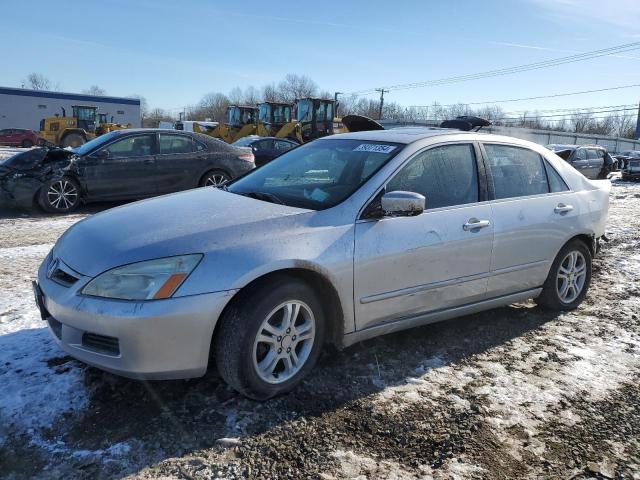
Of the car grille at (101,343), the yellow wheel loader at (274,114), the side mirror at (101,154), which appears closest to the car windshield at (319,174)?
the car grille at (101,343)

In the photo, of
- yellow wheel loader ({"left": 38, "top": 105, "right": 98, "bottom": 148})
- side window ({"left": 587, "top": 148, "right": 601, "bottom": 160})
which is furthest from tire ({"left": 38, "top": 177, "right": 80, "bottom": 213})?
yellow wheel loader ({"left": 38, "top": 105, "right": 98, "bottom": 148})

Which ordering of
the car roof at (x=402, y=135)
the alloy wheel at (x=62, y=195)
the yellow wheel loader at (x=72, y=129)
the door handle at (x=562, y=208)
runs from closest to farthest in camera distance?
the car roof at (x=402, y=135) → the door handle at (x=562, y=208) → the alloy wheel at (x=62, y=195) → the yellow wheel loader at (x=72, y=129)

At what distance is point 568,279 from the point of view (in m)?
4.64

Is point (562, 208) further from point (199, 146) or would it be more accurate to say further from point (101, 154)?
point (101, 154)

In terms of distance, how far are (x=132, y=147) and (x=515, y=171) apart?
7.23 metres

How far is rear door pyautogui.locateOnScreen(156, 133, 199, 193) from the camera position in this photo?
952 cm

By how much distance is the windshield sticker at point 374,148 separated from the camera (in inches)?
143

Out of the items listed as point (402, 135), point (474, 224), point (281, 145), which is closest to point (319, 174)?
point (402, 135)

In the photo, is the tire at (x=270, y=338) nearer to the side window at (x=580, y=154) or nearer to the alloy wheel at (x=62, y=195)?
the alloy wheel at (x=62, y=195)

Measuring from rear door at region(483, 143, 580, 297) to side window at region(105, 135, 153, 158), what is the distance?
23.2ft

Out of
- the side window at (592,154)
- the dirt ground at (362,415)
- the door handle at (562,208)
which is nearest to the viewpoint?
the dirt ground at (362,415)

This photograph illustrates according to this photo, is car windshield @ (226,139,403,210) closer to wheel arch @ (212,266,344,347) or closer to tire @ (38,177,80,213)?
wheel arch @ (212,266,344,347)

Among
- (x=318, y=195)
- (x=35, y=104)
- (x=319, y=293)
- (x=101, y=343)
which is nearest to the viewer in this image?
(x=101, y=343)

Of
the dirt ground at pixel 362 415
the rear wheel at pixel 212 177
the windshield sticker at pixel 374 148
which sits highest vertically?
the windshield sticker at pixel 374 148
